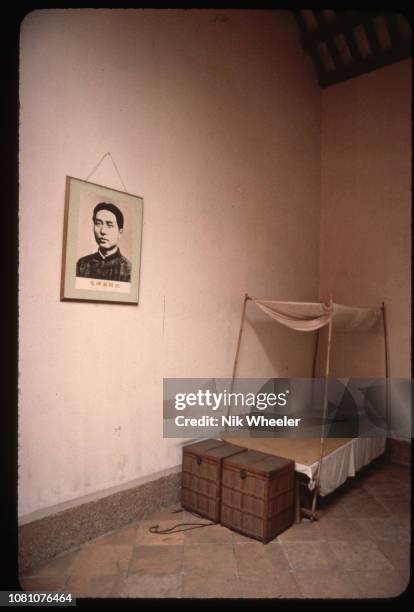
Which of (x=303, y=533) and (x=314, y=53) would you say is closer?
(x=303, y=533)

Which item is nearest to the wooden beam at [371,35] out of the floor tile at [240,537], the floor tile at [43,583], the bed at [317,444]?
→ the bed at [317,444]

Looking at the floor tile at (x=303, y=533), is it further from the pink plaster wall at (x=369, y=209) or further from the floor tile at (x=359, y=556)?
the pink plaster wall at (x=369, y=209)

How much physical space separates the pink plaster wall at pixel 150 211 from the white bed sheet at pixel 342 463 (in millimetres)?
1195

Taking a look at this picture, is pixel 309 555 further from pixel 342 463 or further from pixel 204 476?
pixel 342 463

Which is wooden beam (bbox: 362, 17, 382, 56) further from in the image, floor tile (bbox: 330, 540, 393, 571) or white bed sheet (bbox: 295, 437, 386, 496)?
floor tile (bbox: 330, 540, 393, 571)

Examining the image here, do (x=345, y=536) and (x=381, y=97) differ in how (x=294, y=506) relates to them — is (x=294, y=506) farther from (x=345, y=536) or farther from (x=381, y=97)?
(x=381, y=97)

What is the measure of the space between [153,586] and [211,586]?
35 centimetres

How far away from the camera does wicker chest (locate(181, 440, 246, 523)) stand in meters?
3.38

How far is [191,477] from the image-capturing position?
358cm

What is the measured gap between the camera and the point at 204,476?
3.47 meters

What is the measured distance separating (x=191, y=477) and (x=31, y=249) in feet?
7.49

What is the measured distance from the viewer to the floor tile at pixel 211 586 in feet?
8.06

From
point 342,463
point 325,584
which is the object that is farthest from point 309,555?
point 342,463

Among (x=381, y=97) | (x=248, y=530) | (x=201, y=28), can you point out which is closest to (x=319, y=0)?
(x=201, y=28)
